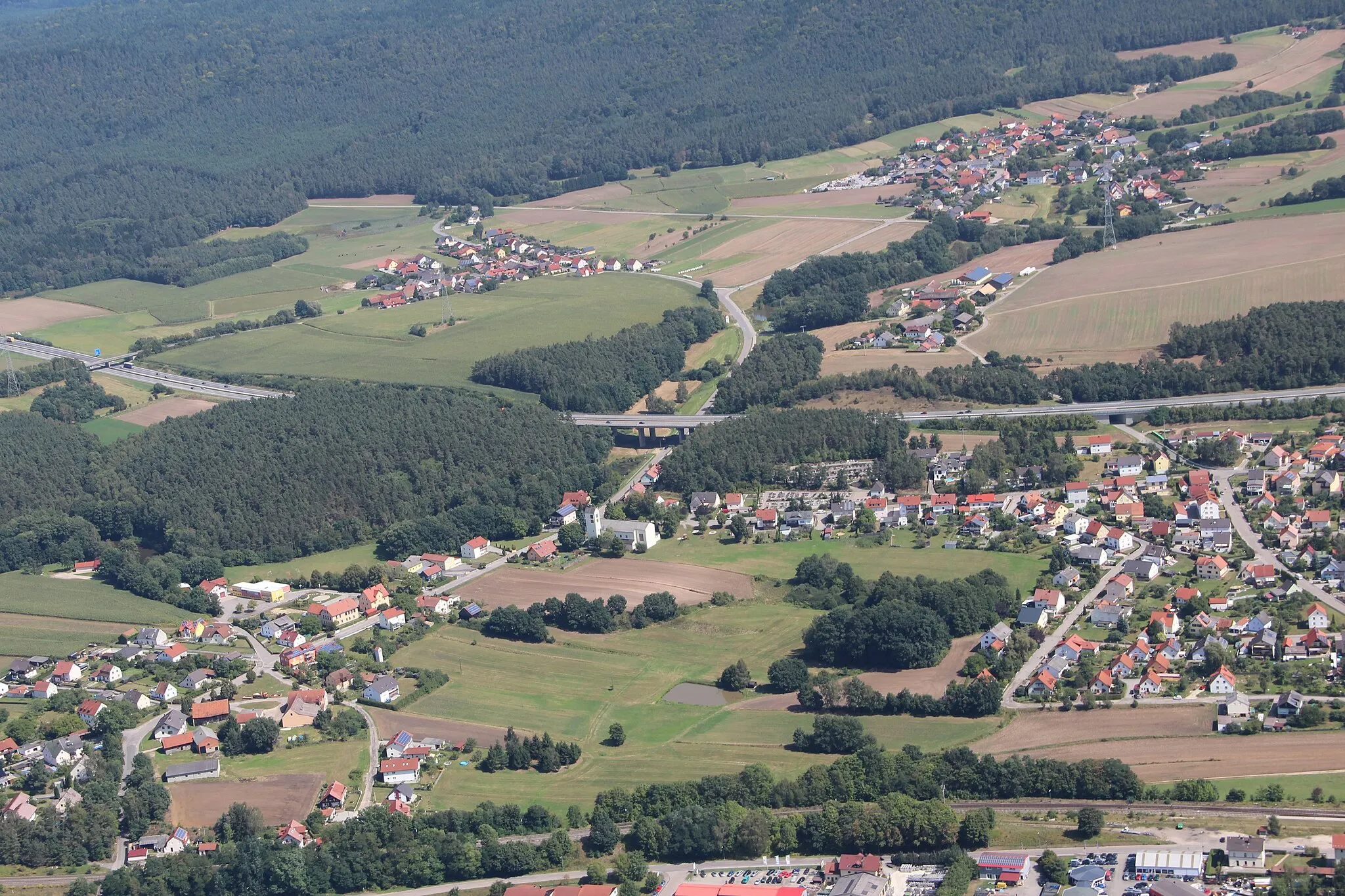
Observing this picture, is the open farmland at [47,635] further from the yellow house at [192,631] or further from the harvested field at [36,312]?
the harvested field at [36,312]

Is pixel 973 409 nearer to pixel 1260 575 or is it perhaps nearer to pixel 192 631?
pixel 1260 575

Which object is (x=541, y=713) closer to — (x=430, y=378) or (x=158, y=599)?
(x=158, y=599)

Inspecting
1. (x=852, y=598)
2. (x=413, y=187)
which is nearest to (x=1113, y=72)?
(x=413, y=187)

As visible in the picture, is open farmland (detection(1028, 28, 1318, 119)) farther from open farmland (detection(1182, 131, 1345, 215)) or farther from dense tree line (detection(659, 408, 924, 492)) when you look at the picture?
dense tree line (detection(659, 408, 924, 492))

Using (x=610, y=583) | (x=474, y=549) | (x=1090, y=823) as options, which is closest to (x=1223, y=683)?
(x=1090, y=823)

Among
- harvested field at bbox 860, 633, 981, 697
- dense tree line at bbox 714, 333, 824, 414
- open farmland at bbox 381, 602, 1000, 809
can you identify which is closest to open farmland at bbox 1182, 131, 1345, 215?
dense tree line at bbox 714, 333, 824, 414

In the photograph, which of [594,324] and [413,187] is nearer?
[594,324]
